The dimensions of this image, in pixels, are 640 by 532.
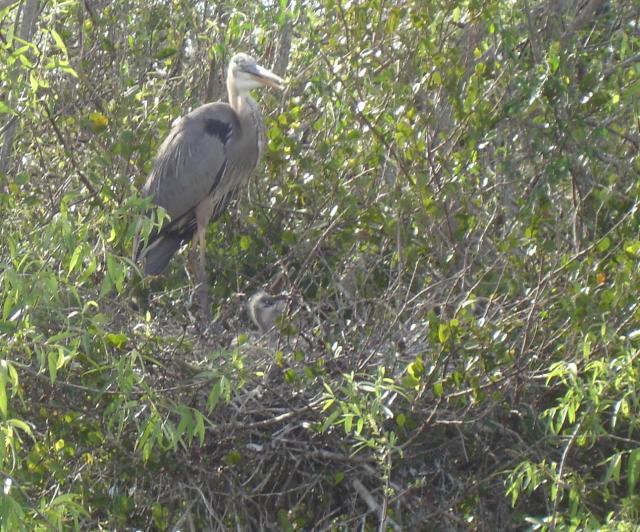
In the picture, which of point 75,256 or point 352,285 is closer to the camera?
point 75,256

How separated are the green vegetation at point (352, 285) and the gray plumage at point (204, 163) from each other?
62cm

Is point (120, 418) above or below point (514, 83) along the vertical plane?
below

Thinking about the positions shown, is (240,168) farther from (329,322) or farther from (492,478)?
(492,478)

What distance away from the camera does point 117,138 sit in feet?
19.1

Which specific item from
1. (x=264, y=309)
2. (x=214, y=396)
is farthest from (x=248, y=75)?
(x=214, y=396)

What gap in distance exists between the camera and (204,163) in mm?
7508

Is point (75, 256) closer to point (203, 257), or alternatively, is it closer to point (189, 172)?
point (203, 257)

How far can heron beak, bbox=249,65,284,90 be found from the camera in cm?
657

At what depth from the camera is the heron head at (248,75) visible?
6.66m

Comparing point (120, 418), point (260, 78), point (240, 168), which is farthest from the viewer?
point (240, 168)

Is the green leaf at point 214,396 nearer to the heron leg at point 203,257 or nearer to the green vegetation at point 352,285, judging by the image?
the green vegetation at point 352,285

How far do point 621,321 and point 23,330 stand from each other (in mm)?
2026

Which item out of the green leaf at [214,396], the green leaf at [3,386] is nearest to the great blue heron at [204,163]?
the green leaf at [214,396]

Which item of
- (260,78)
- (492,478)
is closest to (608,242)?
(492,478)
